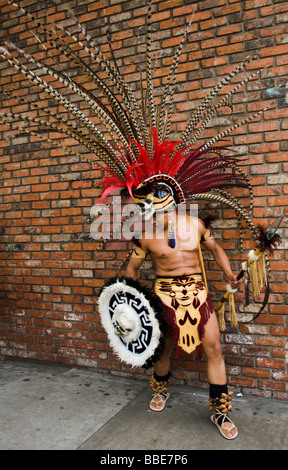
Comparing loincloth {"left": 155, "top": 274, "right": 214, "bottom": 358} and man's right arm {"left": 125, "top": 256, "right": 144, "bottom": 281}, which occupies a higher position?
man's right arm {"left": 125, "top": 256, "right": 144, "bottom": 281}

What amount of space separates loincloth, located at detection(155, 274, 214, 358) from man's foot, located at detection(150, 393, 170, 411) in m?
0.49

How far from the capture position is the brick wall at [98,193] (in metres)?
2.70

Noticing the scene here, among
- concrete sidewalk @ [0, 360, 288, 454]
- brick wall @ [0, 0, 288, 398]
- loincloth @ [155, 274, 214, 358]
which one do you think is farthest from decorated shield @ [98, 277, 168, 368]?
brick wall @ [0, 0, 288, 398]

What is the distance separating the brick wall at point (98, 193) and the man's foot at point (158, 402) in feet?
1.26

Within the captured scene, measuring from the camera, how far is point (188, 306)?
2.40m

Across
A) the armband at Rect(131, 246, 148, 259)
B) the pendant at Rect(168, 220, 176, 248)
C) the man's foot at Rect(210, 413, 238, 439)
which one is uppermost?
the pendant at Rect(168, 220, 176, 248)

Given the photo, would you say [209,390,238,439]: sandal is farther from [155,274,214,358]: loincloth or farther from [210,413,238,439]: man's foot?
[155,274,214,358]: loincloth

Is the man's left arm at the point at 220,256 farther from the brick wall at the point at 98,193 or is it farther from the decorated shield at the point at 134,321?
the decorated shield at the point at 134,321

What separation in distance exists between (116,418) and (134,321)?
836mm

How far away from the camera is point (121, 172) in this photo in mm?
2480

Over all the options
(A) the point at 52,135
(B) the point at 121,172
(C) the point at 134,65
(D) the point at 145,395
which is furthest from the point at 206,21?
(D) the point at 145,395

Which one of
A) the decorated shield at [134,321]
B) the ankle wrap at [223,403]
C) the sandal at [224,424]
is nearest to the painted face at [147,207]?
the decorated shield at [134,321]

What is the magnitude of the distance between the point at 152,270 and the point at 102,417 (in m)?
1.20

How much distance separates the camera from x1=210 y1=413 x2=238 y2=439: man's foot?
2.24m
